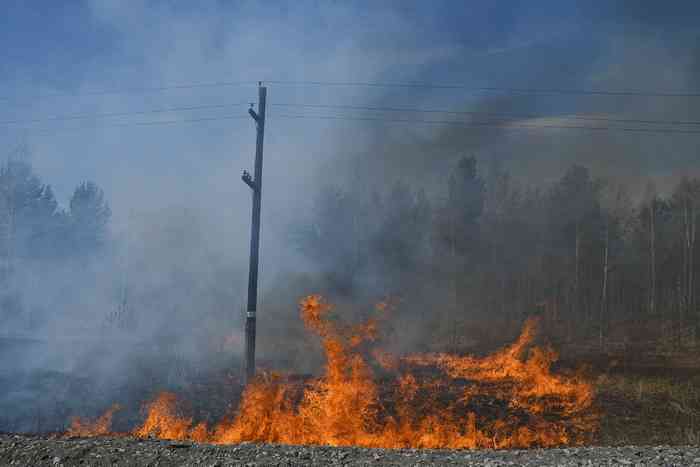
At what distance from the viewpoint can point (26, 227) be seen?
104 ft

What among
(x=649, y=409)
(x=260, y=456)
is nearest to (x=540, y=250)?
(x=649, y=409)

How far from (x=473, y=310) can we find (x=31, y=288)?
77.6ft

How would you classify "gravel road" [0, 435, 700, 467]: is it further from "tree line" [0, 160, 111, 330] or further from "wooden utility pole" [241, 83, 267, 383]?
"tree line" [0, 160, 111, 330]

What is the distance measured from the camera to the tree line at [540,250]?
3078 centimetres

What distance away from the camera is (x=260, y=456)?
6582 mm

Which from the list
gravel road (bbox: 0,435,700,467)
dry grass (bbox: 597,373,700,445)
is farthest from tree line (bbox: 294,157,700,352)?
gravel road (bbox: 0,435,700,467)

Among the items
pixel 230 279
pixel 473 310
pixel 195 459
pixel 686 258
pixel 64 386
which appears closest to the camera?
pixel 195 459

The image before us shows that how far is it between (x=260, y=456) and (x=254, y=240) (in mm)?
6974

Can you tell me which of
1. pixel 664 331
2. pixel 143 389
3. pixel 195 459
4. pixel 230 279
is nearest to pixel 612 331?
pixel 664 331

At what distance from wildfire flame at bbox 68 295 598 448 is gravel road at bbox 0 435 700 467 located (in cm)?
240

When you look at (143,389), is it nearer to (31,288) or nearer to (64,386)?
(64,386)

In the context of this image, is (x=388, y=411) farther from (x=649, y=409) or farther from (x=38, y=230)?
(x=38, y=230)

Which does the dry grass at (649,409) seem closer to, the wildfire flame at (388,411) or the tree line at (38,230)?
the wildfire flame at (388,411)

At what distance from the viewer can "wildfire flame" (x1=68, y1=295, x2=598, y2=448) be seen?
9602 mm
